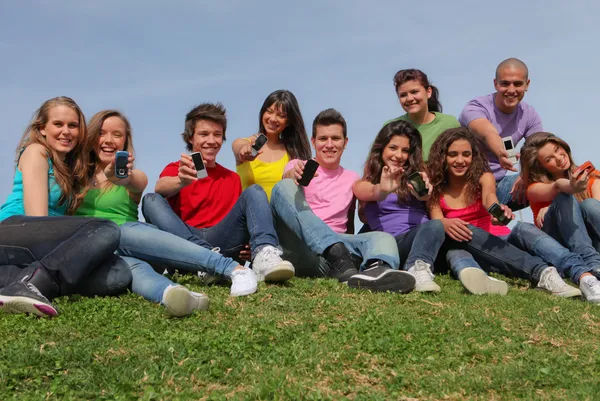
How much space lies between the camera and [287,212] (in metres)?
8.21

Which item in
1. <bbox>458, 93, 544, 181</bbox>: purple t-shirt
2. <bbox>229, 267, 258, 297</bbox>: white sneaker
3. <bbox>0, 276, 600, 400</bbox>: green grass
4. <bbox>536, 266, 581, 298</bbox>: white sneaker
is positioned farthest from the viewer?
<bbox>458, 93, 544, 181</bbox>: purple t-shirt

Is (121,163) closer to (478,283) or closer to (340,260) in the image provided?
(340,260)

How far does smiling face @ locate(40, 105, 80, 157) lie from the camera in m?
7.66

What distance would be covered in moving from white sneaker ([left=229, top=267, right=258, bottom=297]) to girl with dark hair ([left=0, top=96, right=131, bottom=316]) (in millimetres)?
1216

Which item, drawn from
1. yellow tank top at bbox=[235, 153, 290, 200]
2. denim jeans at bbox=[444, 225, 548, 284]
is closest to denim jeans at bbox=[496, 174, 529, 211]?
denim jeans at bbox=[444, 225, 548, 284]

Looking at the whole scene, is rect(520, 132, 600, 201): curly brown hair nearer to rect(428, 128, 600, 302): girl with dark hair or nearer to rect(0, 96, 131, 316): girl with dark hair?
rect(428, 128, 600, 302): girl with dark hair

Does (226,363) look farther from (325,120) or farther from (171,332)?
(325,120)

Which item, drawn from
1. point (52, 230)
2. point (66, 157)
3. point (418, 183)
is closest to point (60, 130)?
point (66, 157)

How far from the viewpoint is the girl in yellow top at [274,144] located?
971cm

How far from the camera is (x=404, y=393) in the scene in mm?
4703

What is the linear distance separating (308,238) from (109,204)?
2.53 metres

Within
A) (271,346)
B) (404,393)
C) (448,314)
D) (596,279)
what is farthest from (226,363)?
(596,279)

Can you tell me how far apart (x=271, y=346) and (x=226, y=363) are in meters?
0.51

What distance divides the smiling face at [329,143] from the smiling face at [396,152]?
0.64 meters
